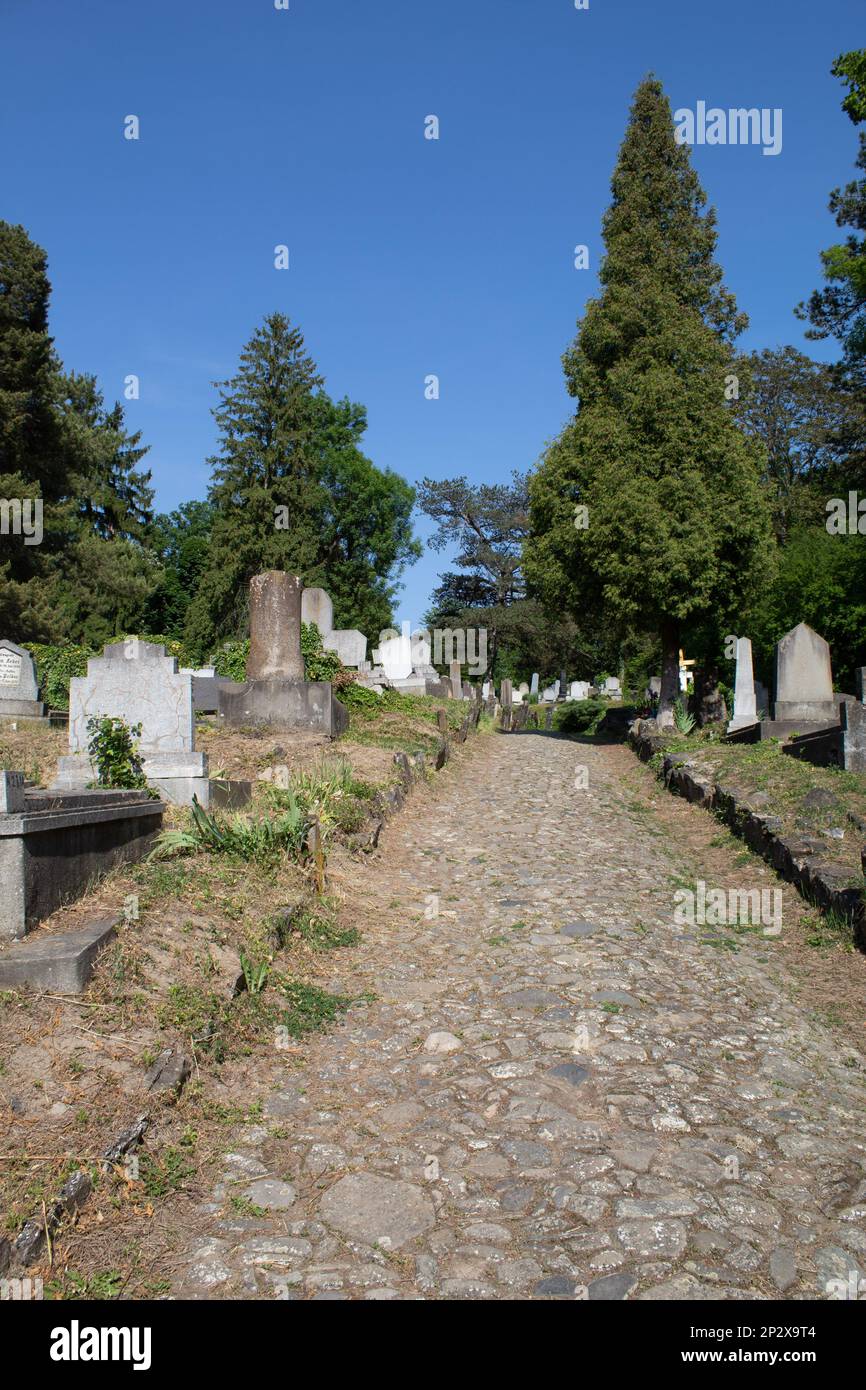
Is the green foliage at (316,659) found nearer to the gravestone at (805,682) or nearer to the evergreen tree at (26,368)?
the gravestone at (805,682)

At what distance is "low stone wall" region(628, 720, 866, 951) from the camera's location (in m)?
7.39

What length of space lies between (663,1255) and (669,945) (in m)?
3.84

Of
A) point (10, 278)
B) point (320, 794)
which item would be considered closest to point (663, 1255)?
point (320, 794)

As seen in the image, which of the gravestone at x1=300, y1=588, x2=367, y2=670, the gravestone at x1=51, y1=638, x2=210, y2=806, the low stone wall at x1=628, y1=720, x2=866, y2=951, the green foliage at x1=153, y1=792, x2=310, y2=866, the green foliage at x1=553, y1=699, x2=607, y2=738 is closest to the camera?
the green foliage at x1=153, y1=792, x2=310, y2=866

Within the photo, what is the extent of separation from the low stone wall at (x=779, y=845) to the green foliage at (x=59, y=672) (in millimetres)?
13512

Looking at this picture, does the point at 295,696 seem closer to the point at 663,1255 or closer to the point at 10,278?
the point at 663,1255

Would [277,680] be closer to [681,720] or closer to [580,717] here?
[681,720]

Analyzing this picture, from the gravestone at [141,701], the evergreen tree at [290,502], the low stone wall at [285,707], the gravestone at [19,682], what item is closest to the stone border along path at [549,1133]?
the gravestone at [141,701]

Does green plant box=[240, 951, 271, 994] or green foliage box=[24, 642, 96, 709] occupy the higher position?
green foliage box=[24, 642, 96, 709]

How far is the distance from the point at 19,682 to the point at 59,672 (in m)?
2.87

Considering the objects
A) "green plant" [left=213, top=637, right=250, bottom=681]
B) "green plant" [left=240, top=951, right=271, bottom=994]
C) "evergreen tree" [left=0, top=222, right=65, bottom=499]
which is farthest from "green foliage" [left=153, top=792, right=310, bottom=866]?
"evergreen tree" [left=0, top=222, right=65, bottom=499]

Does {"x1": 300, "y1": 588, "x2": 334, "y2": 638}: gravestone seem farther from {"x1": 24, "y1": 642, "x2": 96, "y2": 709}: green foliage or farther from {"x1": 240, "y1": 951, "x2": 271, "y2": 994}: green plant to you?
{"x1": 240, "y1": 951, "x2": 271, "y2": 994}: green plant

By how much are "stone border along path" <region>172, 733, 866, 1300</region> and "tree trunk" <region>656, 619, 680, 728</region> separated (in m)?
13.6

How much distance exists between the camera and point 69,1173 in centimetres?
364
